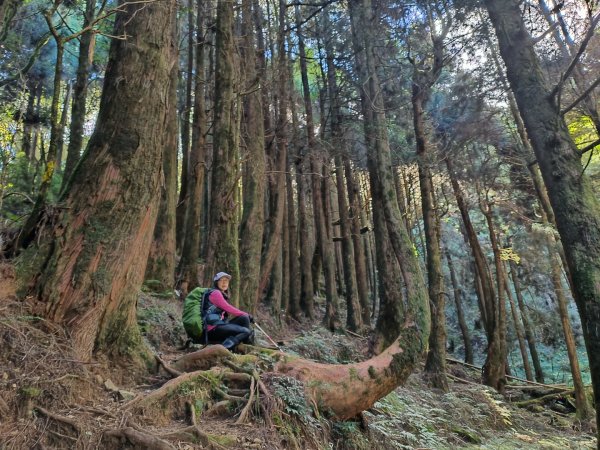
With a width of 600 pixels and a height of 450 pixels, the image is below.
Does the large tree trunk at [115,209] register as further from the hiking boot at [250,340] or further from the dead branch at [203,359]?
the hiking boot at [250,340]

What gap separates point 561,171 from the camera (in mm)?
4789

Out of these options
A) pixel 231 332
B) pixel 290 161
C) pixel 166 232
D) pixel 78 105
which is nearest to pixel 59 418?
pixel 231 332

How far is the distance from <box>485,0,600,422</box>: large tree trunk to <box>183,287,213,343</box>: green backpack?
14.4ft

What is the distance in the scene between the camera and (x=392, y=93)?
44.3 feet

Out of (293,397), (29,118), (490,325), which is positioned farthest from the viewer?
(29,118)

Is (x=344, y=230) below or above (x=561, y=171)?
above

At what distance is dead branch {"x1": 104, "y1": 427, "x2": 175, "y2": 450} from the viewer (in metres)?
3.03

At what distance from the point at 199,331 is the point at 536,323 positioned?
→ 1972cm

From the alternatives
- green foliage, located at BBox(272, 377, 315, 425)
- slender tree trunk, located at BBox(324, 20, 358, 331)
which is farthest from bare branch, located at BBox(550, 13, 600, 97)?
slender tree trunk, located at BBox(324, 20, 358, 331)

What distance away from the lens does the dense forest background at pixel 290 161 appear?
436cm

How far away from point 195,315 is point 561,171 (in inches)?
190

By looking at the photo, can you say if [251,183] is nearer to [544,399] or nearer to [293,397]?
[293,397]

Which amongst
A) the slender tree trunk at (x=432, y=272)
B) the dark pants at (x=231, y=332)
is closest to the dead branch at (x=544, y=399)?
the slender tree trunk at (x=432, y=272)

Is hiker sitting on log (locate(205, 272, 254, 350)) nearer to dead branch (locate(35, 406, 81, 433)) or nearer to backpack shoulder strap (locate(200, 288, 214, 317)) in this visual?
backpack shoulder strap (locate(200, 288, 214, 317))
